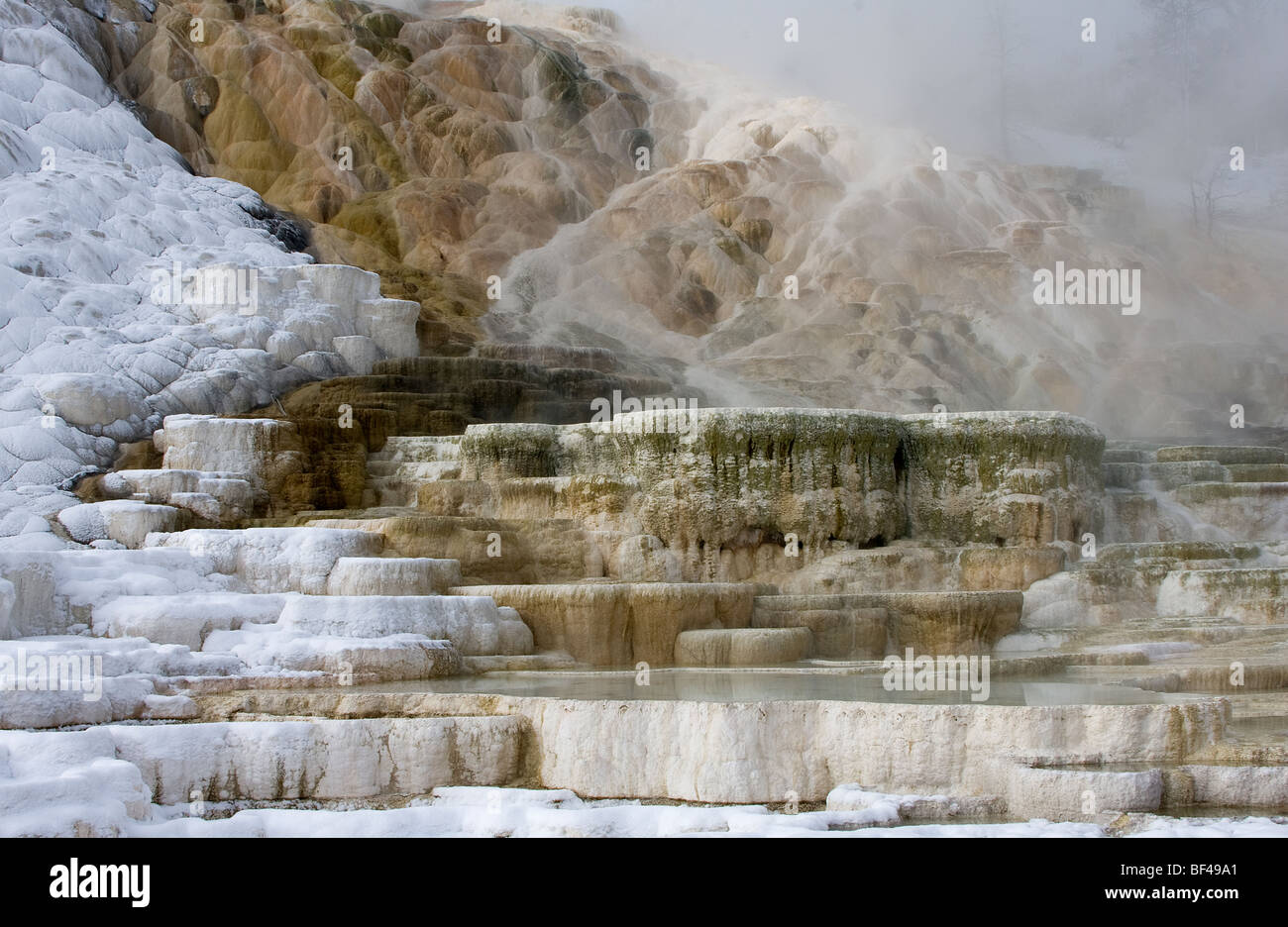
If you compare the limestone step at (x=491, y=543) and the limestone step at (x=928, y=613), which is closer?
the limestone step at (x=928, y=613)

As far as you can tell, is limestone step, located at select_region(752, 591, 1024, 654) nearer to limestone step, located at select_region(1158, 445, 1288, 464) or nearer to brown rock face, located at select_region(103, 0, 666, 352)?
limestone step, located at select_region(1158, 445, 1288, 464)

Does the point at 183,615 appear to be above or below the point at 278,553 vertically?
below

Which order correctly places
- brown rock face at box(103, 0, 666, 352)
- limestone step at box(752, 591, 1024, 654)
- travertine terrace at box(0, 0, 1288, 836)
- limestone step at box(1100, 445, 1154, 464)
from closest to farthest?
travertine terrace at box(0, 0, 1288, 836) → limestone step at box(752, 591, 1024, 654) → limestone step at box(1100, 445, 1154, 464) → brown rock face at box(103, 0, 666, 352)

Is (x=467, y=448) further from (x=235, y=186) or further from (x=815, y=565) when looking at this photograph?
(x=235, y=186)

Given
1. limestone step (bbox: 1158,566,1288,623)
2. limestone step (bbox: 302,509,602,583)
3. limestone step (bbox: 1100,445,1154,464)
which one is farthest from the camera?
limestone step (bbox: 1100,445,1154,464)

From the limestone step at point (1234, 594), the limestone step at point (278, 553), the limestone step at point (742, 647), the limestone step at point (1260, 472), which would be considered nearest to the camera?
the limestone step at point (742, 647)

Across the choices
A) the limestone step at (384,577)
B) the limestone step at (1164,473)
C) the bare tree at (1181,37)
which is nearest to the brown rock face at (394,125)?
the limestone step at (1164,473)

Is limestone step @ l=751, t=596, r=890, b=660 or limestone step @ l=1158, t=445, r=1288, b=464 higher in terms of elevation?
limestone step @ l=1158, t=445, r=1288, b=464

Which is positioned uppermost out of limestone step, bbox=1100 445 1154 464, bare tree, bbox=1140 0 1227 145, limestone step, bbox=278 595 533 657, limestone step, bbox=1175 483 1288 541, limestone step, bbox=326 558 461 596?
bare tree, bbox=1140 0 1227 145

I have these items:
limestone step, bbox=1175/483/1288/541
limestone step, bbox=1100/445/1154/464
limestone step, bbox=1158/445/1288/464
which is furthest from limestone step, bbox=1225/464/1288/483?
limestone step, bbox=1100/445/1154/464

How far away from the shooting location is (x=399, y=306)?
64.6 feet

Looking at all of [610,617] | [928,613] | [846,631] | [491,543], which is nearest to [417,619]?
[610,617]

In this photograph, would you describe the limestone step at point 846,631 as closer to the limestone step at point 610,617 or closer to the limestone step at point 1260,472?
the limestone step at point 610,617

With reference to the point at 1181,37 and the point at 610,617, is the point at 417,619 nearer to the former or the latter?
the point at 610,617
